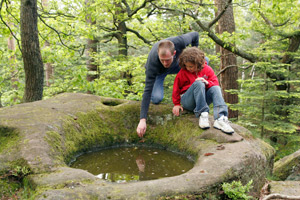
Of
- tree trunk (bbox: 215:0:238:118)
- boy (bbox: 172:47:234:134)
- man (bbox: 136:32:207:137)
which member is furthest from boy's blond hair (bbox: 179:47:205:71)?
tree trunk (bbox: 215:0:238:118)

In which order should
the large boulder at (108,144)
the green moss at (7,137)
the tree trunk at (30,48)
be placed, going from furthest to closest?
the tree trunk at (30,48), the green moss at (7,137), the large boulder at (108,144)

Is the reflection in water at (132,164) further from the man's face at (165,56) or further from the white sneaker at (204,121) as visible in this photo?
the man's face at (165,56)

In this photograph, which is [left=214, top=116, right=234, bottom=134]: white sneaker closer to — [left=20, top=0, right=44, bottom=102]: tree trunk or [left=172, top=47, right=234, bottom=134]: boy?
[left=172, top=47, right=234, bottom=134]: boy

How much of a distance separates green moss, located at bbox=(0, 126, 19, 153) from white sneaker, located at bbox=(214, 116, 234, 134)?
2720 millimetres

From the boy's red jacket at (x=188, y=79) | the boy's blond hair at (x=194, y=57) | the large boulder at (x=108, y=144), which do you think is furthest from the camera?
the boy's red jacket at (x=188, y=79)

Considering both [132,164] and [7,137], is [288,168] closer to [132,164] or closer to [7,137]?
[132,164]

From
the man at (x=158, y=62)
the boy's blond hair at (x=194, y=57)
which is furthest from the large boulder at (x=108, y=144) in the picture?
the boy's blond hair at (x=194, y=57)

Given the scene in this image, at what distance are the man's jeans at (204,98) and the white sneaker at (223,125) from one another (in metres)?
0.06

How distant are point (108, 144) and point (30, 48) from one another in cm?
281

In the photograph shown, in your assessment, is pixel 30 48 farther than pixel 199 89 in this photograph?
Yes

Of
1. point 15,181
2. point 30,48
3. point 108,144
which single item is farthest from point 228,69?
point 15,181

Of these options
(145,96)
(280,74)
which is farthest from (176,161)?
(280,74)

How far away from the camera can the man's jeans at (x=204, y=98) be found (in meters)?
3.65

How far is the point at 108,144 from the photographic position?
4211 millimetres
